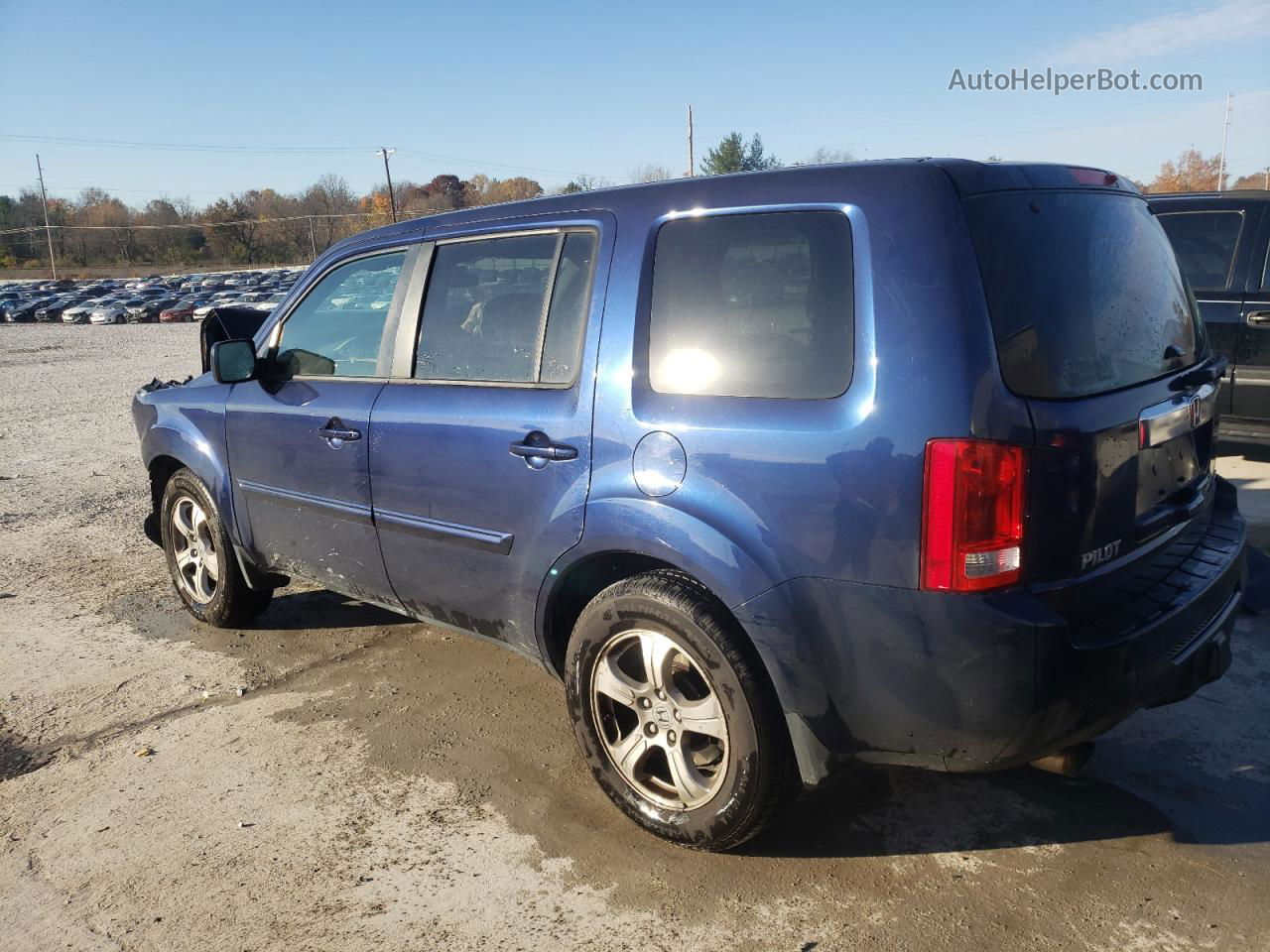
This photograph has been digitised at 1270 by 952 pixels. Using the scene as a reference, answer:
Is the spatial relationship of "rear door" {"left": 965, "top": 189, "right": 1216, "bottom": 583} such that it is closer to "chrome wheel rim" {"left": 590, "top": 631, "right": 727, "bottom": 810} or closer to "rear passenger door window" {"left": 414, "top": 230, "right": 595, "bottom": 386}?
"chrome wheel rim" {"left": 590, "top": 631, "right": 727, "bottom": 810}

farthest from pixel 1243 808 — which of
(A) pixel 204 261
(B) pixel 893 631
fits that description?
(A) pixel 204 261

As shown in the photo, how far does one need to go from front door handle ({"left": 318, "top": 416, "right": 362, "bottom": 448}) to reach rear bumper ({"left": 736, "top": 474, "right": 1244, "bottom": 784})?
1.91 m

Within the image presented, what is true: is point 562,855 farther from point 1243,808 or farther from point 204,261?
point 204,261

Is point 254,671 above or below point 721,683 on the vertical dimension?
below

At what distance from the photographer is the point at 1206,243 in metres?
7.09

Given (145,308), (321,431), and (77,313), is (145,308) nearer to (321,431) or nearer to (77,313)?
(77,313)

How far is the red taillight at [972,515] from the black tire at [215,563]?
11.6 feet

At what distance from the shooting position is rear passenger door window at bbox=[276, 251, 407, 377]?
154 inches

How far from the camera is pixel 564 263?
3242mm

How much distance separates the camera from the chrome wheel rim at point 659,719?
9.27 ft

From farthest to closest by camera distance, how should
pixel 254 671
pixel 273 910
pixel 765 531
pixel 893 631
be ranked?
pixel 254 671, pixel 273 910, pixel 765 531, pixel 893 631

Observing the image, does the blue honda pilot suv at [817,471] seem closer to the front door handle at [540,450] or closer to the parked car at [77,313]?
the front door handle at [540,450]

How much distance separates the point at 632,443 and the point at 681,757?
941 millimetres

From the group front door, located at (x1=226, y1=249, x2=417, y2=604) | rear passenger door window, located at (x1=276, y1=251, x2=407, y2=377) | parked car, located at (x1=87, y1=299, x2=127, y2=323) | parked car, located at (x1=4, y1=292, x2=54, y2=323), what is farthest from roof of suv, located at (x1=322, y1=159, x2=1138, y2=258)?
parked car, located at (x1=4, y1=292, x2=54, y2=323)
